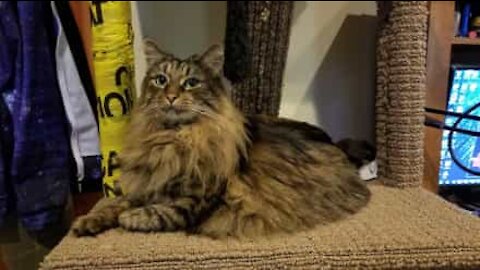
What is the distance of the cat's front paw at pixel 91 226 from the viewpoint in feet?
2.81

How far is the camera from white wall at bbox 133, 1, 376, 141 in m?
1.43

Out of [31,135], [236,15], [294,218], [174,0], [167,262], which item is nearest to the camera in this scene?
[167,262]

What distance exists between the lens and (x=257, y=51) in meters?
1.23

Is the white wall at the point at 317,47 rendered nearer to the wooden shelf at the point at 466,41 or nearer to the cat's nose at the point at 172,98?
the wooden shelf at the point at 466,41

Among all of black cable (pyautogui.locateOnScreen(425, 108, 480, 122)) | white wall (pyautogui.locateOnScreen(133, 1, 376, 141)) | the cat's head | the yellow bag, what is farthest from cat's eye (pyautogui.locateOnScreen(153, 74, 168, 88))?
black cable (pyautogui.locateOnScreen(425, 108, 480, 122))

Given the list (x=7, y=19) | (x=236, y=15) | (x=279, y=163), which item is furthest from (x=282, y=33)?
(x=7, y=19)

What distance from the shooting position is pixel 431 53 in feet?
3.56

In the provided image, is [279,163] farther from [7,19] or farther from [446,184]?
[7,19]

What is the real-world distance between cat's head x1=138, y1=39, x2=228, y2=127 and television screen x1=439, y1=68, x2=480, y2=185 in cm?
52

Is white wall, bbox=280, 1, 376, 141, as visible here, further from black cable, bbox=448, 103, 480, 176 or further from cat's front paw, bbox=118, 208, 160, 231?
cat's front paw, bbox=118, 208, 160, 231

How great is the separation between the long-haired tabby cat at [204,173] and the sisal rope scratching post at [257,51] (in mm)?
217

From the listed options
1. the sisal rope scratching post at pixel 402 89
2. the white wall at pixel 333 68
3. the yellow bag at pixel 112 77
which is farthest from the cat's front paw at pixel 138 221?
the white wall at pixel 333 68

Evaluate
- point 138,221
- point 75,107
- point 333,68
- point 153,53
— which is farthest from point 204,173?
point 333,68

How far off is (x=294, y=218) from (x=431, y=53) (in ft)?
1.73
